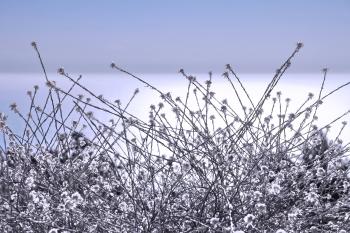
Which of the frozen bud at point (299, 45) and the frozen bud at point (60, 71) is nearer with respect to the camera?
the frozen bud at point (60, 71)

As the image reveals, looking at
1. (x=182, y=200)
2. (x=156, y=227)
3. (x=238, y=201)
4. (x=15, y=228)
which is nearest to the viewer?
(x=156, y=227)

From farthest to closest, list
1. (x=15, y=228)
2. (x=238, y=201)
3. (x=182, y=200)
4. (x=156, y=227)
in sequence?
(x=182, y=200) → (x=15, y=228) → (x=238, y=201) → (x=156, y=227)

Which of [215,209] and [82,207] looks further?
[82,207]

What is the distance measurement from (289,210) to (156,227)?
926 mm

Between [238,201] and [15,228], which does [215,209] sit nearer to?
[238,201]

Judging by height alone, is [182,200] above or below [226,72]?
below

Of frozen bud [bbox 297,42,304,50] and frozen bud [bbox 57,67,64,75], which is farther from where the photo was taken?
frozen bud [bbox 297,42,304,50]

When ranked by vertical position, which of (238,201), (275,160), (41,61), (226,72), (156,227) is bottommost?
(156,227)

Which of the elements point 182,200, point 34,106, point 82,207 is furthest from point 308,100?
point 34,106

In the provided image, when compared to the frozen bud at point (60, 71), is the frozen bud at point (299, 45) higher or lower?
higher

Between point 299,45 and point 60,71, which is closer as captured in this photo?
point 60,71

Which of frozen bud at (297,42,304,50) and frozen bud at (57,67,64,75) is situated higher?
frozen bud at (297,42,304,50)

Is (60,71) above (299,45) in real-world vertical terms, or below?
below

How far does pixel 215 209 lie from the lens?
3.49 metres
